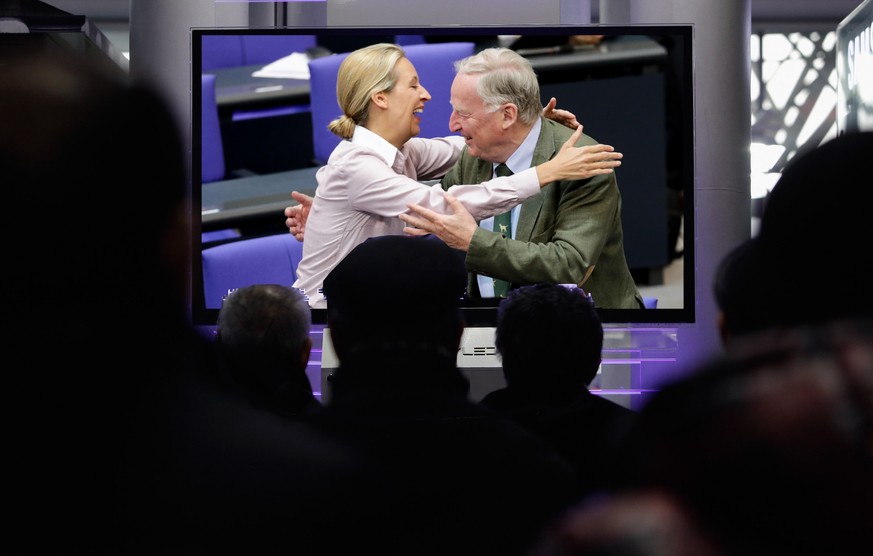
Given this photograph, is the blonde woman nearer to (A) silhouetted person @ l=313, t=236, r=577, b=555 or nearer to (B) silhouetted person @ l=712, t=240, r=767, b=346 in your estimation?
(A) silhouetted person @ l=313, t=236, r=577, b=555

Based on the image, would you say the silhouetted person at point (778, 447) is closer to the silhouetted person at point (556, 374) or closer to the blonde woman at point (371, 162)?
the silhouetted person at point (556, 374)

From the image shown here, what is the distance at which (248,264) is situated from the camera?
332 cm

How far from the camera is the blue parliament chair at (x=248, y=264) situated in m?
3.30

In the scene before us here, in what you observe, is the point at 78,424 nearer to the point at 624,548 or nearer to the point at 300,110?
the point at 624,548

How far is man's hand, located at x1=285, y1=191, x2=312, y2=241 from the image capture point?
3337mm

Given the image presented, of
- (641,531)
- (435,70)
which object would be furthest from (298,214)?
(641,531)

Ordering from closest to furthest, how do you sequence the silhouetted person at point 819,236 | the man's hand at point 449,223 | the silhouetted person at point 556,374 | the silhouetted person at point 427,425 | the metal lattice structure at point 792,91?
the silhouetted person at point 819,236
the silhouetted person at point 427,425
the silhouetted person at point 556,374
the man's hand at point 449,223
the metal lattice structure at point 792,91

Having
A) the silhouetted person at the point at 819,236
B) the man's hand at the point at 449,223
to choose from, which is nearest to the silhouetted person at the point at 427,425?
the silhouetted person at the point at 819,236

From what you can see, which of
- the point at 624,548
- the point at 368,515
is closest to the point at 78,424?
the point at 368,515

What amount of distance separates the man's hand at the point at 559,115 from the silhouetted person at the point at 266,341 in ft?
3.79

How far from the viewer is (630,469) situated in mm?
516

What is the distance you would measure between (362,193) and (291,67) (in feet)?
1.42

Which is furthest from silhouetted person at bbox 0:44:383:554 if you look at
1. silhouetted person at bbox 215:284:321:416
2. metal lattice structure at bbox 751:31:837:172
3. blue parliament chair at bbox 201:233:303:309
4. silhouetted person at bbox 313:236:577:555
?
metal lattice structure at bbox 751:31:837:172

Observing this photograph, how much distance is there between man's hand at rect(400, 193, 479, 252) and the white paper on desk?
522mm
